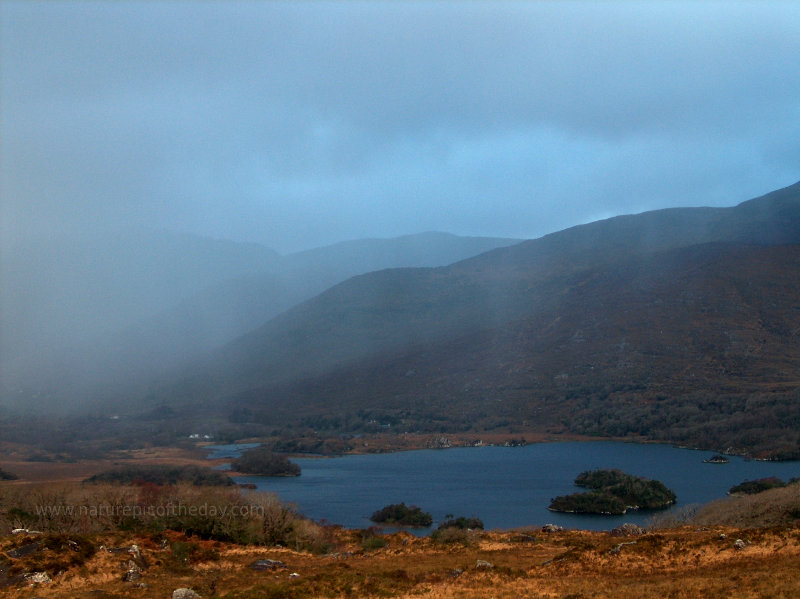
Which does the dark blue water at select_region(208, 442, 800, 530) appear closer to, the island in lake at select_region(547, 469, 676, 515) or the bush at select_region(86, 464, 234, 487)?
the island in lake at select_region(547, 469, 676, 515)

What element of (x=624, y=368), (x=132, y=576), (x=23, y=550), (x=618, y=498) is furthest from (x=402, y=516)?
(x=624, y=368)

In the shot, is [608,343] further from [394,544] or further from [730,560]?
[730,560]

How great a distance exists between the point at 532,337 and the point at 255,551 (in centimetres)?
15456

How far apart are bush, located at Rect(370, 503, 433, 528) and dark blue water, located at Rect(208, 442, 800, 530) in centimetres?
151

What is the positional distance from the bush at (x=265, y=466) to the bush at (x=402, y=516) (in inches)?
1512

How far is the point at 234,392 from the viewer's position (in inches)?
7736

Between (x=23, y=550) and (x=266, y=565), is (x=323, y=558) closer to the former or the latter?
(x=266, y=565)

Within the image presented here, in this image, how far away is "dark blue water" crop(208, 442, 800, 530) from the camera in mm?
67625

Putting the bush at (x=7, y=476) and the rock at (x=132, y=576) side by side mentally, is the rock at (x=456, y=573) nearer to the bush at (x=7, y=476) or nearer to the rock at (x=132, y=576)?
the rock at (x=132, y=576)

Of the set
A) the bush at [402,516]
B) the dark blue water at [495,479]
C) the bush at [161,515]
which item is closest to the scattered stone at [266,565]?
the bush at [161,515]

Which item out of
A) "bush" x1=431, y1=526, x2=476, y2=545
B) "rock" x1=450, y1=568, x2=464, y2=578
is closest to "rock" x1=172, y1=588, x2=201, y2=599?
"rock" x1=450, y1=568, x2=464, y2=578

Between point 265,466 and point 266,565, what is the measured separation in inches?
3148

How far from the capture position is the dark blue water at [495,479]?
67625 mm

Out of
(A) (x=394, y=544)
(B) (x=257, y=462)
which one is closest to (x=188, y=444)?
(B) (x=257, y=462)
